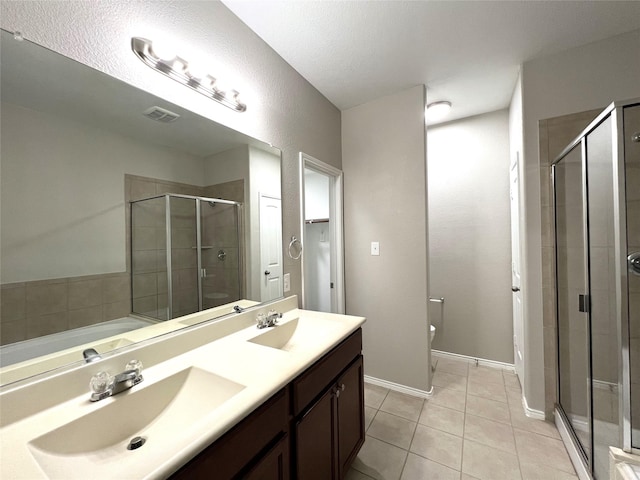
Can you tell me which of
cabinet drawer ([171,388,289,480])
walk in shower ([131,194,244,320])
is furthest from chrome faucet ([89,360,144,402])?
cabinet drawer ([171,388,289,480])

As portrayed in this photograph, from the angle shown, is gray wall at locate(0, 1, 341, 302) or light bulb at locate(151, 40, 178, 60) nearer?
gray wall at locate(0, 1, 341, 302)

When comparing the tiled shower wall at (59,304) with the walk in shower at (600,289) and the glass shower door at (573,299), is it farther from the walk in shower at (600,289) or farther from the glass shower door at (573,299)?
the glass shower door at (573,299)

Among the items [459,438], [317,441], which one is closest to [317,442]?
[317,441]

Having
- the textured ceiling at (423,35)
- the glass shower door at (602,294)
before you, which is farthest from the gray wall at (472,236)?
the glass shower door at (602,294)

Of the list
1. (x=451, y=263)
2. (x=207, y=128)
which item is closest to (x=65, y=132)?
(x=207, y=128)

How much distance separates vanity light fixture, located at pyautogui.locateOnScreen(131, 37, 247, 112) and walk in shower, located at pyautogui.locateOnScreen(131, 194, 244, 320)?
0.52 metres

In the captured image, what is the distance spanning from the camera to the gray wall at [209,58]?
84 cm

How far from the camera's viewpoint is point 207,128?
4.21 ft

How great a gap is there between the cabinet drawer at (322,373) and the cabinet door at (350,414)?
69 mm

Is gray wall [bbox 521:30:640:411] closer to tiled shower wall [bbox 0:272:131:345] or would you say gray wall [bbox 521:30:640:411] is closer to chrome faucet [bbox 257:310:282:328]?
chrome faucet [bbox 257:310:282:328]

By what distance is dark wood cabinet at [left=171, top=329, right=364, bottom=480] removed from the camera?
0.68 m

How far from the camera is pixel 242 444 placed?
72 cm

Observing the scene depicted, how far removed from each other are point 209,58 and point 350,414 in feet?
6.64

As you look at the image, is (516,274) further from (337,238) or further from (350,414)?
(350,414)
